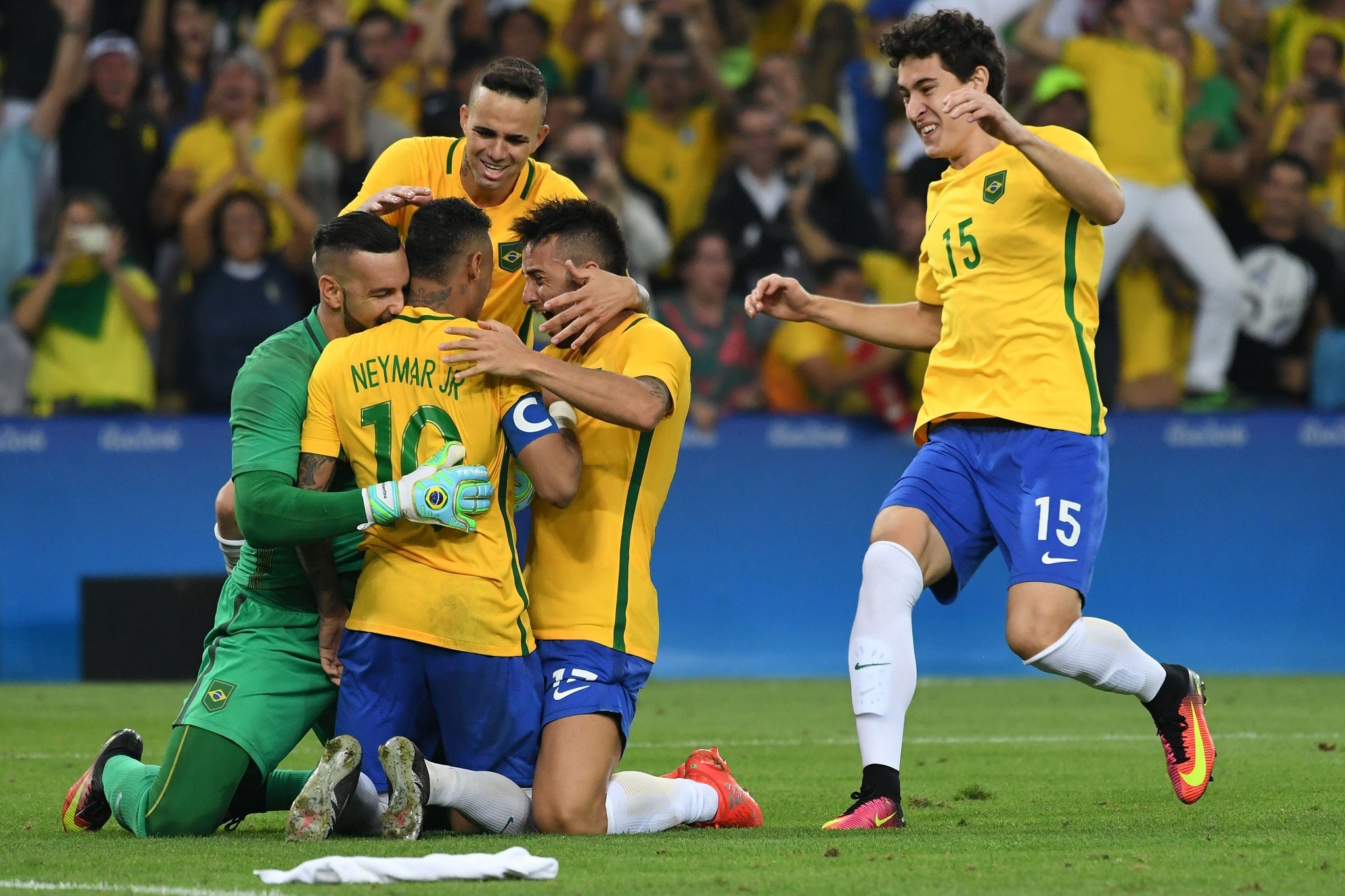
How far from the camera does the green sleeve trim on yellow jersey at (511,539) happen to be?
5094 mm

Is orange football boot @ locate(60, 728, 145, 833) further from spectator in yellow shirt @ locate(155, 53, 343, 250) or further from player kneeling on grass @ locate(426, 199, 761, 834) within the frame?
spectator in yellow shirt @ locate(155, 53, 343, 250)

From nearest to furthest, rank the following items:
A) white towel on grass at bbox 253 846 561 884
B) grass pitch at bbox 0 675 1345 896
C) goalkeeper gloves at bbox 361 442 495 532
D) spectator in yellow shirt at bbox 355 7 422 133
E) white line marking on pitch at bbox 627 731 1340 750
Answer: white towel on grass at bbox 253 846 561 884 → grass pitch at bbox 0 675 1345 896 → goalkeeper gloves at bbox 361 442 495 532 → white line marking on pitch at bbox 627 731 1340 750 → spectator in yellow shirt at bbox 355 7 422 133

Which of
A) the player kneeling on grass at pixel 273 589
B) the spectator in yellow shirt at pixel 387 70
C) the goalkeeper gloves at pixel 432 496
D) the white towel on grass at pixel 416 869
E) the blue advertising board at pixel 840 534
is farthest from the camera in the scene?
the spectator in yellow shirt at pixel 387 70

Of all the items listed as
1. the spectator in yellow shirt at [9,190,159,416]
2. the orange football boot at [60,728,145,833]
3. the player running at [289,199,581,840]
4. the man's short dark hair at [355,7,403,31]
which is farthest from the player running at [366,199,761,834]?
the man's short dark hair at [355,7,403,31]

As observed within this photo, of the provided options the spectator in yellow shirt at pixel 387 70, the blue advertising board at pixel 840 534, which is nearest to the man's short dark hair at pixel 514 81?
the blue advertising board at pixel 840 534

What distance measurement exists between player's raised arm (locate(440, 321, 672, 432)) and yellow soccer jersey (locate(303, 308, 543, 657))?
65 millimetres

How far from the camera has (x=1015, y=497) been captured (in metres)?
5.37

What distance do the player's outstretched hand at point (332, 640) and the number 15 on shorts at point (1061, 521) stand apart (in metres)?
2.04

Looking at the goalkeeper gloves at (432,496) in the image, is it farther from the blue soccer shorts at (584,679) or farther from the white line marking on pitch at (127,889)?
the white line marking on pitch at (127,889)

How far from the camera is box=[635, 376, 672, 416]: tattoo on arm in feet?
17.0

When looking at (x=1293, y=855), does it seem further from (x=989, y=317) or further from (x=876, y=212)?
(x=876, y=212)

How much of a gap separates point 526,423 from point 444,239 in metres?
0.63

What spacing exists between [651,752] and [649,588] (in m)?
2.38

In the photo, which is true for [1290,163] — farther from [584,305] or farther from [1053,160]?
[584,305]
